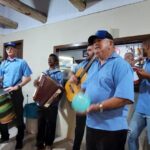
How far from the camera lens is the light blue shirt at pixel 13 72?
3201 millimetres

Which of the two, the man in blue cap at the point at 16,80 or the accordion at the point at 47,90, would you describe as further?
the man in blue cap at the point at 16,80

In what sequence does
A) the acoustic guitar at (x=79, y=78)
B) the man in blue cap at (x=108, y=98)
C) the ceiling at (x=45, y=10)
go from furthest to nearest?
the ceiling at (x=45, y=10) < the acoustic guitar at (x=79, y=78) < the man in blue cap at (x=108, y=98)

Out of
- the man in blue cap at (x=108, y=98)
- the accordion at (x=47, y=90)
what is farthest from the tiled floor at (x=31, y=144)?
the man in blue cap at (x=108, y=98)

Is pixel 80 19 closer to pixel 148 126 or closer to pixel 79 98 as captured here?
pixel 148 126

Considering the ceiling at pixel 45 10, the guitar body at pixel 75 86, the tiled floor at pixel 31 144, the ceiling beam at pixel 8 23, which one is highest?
the ceiling at pixel 45 10

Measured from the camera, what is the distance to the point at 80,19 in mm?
3646

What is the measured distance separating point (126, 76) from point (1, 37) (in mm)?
4180

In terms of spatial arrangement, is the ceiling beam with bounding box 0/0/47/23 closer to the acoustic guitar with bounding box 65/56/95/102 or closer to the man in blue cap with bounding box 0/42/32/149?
the man in blue cap with bounding box 0/42/32/149

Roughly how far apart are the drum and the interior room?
0.47m

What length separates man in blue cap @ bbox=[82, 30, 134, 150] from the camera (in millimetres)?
1455

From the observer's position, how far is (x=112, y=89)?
1.53 metres

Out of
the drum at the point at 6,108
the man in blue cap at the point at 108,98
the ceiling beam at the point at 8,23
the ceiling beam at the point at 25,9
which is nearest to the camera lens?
the man in blue cap at the point at 108,98

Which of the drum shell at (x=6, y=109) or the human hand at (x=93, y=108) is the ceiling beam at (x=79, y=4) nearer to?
the drum shell at (x=6, y=109)

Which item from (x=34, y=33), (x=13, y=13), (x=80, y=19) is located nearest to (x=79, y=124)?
→ (x=80, y=19)
